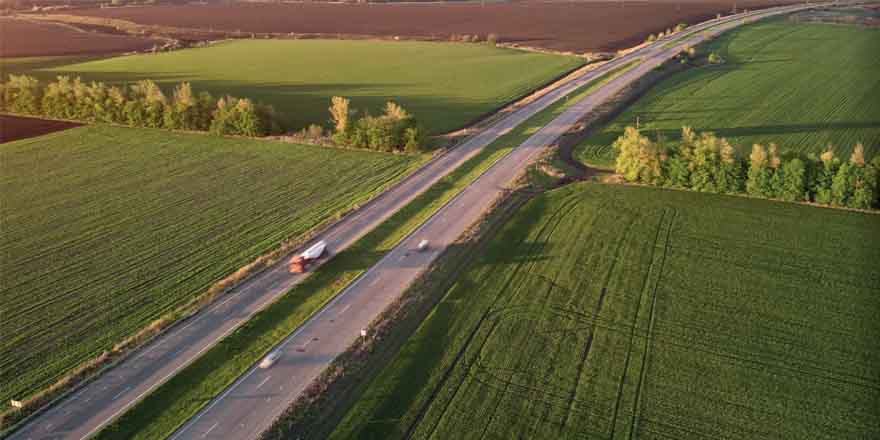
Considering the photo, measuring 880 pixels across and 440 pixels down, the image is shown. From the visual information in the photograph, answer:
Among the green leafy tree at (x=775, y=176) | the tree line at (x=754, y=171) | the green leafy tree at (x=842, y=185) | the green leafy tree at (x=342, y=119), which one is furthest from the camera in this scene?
the green leafy tree at (x=342, y=119)

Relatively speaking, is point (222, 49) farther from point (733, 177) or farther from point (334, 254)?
point (733, 177)

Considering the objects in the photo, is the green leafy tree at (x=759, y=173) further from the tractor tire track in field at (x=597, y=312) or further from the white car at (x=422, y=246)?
the white car at (x=422, y=246)

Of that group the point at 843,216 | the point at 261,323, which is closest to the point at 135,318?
the point at 261,323

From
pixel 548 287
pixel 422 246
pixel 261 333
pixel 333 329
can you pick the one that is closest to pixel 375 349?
pixel 333 329

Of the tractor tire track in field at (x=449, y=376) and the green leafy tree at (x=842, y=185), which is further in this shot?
the green leafy tree at (x=842, y=185)

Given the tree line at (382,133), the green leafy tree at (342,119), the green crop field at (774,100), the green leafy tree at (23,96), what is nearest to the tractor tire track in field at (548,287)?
the green crop field at (774,100)

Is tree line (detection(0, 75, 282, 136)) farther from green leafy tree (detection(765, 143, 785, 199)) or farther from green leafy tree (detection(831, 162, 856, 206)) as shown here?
green leafy tree (detection(831, 162, 856, 206))
